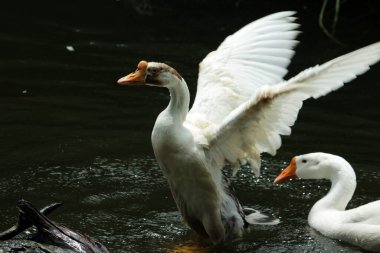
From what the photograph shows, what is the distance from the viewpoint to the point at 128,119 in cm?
827

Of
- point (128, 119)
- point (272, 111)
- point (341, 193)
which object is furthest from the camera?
point (128, 119)

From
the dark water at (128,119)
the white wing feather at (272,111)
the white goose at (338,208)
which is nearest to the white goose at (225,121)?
the white wing feather at (272,111)

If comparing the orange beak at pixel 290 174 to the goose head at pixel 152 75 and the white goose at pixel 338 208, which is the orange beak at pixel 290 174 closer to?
the white goose at pixel 338 208

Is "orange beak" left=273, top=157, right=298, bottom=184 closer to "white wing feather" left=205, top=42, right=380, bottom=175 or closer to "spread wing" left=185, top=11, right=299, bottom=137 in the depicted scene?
"spread wing" left=185, top=11, right=299, bottom=137

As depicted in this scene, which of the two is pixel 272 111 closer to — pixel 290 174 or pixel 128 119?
pixel 290 174

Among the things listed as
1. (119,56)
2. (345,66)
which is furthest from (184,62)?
(345,66)

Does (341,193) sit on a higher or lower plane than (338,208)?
higher

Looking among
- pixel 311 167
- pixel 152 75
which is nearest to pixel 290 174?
pixel 311 167

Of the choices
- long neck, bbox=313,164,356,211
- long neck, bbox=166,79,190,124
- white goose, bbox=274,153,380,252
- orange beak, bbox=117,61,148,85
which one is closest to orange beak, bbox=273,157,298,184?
white goose, bbox=274,153,380,252

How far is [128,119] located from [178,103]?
8.62 ft

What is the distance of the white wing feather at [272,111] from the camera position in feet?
17.0

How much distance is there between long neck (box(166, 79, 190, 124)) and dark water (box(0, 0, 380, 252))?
37.0 inches

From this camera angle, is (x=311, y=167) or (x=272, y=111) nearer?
(x=272, y=111)

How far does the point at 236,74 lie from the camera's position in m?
6.79
